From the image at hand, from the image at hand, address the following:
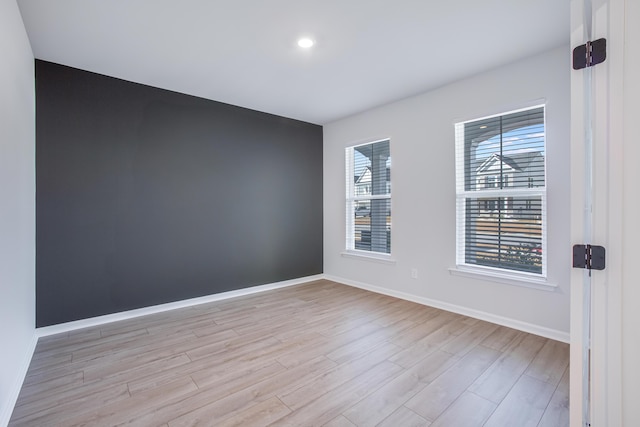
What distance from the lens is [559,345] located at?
2.63m

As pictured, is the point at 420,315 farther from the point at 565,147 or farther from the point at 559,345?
the point at 565,147

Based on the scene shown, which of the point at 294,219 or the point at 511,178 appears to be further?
the point at 294,219

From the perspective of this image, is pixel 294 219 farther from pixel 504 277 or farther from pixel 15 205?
pixel 15 205

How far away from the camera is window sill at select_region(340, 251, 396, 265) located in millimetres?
4238

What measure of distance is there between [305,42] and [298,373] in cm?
278

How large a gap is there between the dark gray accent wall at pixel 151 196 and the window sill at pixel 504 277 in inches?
101

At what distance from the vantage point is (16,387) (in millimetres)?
2002

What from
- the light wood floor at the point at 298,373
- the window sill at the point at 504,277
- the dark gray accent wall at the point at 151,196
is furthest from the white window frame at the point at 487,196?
the dark gray accent wall at the point at 151,196

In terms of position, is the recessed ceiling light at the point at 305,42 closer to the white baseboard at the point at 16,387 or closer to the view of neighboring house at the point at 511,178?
the view of neighboring house at the point at 511,178

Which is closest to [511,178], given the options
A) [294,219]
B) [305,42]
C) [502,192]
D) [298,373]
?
[502,192]

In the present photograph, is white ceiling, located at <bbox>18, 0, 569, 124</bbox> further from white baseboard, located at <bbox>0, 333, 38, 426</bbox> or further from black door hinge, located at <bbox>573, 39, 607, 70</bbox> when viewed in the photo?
white baseboard, located at <bbox>0, 333, 38, 426</bbox>

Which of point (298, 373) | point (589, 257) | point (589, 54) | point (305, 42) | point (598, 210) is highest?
point (305, 42)

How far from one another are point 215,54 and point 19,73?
58.7 inches

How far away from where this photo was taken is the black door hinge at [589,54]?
1.19m
